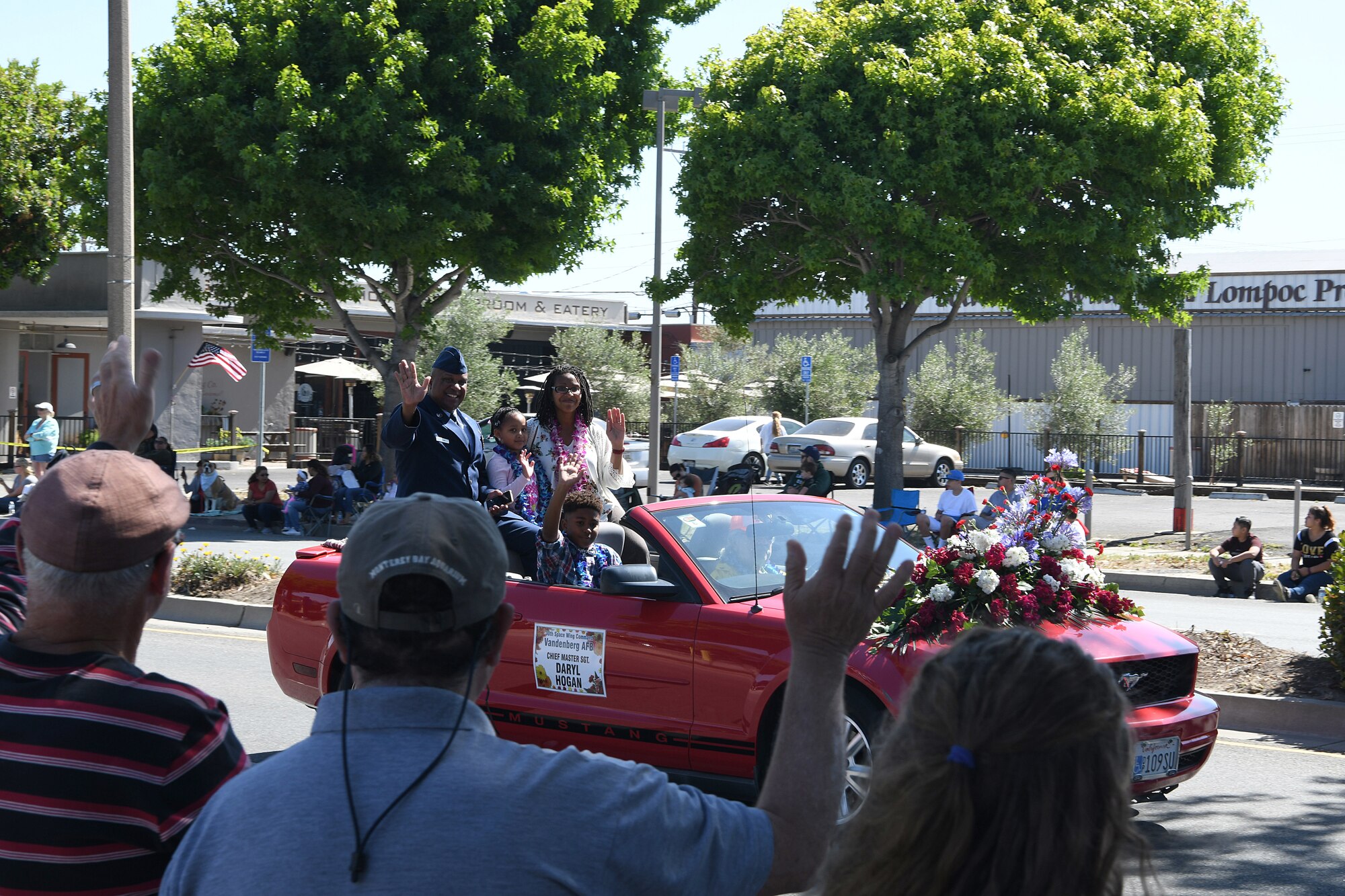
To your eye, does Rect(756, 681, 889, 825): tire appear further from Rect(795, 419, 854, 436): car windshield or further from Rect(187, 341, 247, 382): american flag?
Rect(795, 419, 854, 436): car windshield

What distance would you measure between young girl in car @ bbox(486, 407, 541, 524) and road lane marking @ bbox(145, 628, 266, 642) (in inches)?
192

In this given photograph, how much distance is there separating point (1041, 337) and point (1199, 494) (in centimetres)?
1538

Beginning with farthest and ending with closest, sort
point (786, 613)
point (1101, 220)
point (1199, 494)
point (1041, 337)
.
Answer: point (1041, 337), point (1199, 494), point (1101, 220), point (786, 613)

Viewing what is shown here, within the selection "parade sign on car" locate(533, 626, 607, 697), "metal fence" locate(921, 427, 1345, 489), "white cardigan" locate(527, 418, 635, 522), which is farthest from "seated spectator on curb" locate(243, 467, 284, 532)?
"metal fence" locate(921, 427, 1345, 489)

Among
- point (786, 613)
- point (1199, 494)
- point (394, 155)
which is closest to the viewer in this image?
point (786, 613)

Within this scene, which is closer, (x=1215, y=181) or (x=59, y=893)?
(x=59, y=893)

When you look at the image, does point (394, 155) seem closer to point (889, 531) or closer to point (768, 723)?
point (768, 723)

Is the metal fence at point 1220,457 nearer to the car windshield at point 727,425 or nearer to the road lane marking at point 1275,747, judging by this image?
the car windshield at point 727,425

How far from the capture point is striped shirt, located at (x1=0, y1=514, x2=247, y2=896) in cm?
211

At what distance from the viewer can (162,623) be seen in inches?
475

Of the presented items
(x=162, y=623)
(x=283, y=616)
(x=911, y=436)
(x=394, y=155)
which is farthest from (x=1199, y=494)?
(x=283, y=616)

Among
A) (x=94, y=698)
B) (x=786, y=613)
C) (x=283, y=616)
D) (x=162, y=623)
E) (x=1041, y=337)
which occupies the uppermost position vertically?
(x=1041, y=337)

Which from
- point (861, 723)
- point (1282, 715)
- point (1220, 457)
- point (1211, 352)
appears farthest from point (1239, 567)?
point (1211, 352)

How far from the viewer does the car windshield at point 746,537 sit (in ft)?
20.3
